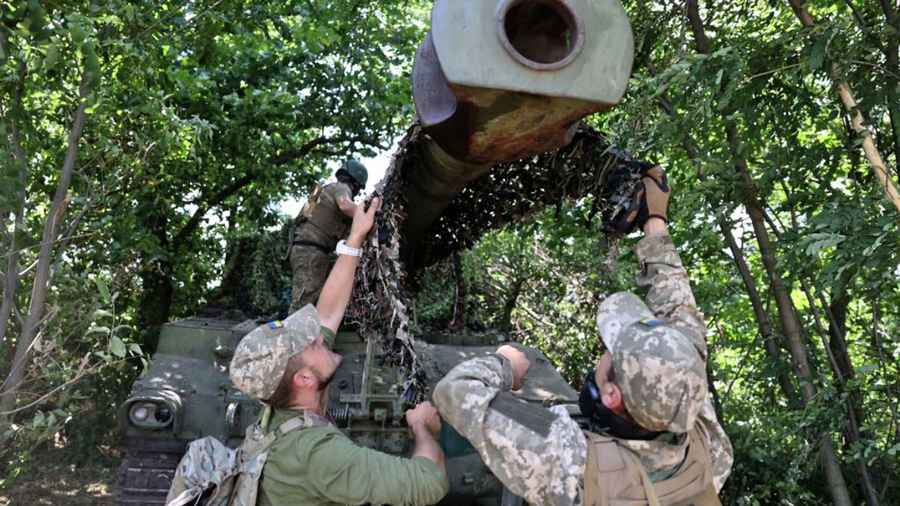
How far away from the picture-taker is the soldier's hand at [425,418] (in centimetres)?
274

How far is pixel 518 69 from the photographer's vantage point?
222 cm

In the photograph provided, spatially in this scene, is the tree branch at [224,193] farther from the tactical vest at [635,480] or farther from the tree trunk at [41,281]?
the tactical vest at [635,480]

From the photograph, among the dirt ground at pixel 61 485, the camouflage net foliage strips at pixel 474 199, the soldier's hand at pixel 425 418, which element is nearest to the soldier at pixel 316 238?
the camouflage net foliage strips at pixel 474 199

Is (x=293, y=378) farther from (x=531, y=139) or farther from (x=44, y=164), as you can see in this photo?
(x=44, y=164)

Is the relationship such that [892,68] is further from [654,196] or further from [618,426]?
[618,426]

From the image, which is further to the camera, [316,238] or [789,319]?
[316,238]

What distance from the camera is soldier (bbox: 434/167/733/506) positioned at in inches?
85.4

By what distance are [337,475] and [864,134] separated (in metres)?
2.91

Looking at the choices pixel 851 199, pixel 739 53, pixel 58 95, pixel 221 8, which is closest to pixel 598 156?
pixel 739 53

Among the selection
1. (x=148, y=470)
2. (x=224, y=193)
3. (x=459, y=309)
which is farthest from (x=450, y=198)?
(x=224, y=193)

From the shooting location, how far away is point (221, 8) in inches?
251

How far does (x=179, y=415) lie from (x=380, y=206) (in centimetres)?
211

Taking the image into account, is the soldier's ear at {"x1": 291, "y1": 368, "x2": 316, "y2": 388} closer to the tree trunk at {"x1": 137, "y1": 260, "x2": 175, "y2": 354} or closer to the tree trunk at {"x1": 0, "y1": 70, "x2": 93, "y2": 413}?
the tree trunk at {"x1": 0, "y1": 70, "x2": 93, "y2": 413}

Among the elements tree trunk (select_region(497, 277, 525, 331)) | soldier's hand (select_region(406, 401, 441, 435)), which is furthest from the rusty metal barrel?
tree trunk (select_region(497, 277, 525, 331))
